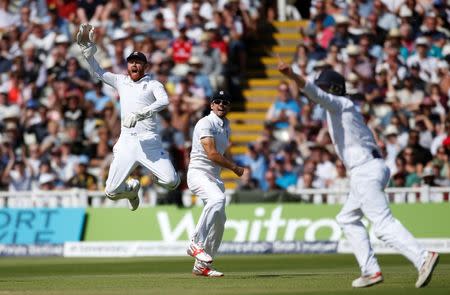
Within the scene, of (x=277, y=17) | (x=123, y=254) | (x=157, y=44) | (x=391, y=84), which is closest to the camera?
(x=123, y=254)

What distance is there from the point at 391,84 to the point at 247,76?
4405mm

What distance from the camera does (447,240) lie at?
19.6 metres

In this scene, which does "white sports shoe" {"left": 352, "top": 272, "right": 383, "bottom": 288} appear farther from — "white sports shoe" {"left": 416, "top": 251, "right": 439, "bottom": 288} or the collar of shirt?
the collar of shirt

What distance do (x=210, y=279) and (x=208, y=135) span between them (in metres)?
1.64

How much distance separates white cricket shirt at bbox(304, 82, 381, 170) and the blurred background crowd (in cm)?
943

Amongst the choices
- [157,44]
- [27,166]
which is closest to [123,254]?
[27,166]

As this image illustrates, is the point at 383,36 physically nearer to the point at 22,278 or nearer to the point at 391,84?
the point at 391,84

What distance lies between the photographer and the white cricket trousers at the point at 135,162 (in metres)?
14.9

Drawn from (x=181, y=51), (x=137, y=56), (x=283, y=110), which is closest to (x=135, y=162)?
(x=137, y=56)

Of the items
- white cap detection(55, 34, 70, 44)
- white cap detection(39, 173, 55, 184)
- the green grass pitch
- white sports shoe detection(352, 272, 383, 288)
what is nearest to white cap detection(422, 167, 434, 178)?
the green grass pitch

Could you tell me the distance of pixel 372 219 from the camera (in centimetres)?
1125

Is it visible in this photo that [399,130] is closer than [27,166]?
Yes

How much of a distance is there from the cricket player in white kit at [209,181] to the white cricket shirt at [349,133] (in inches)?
98.2

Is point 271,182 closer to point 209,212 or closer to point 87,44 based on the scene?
point 87,44
